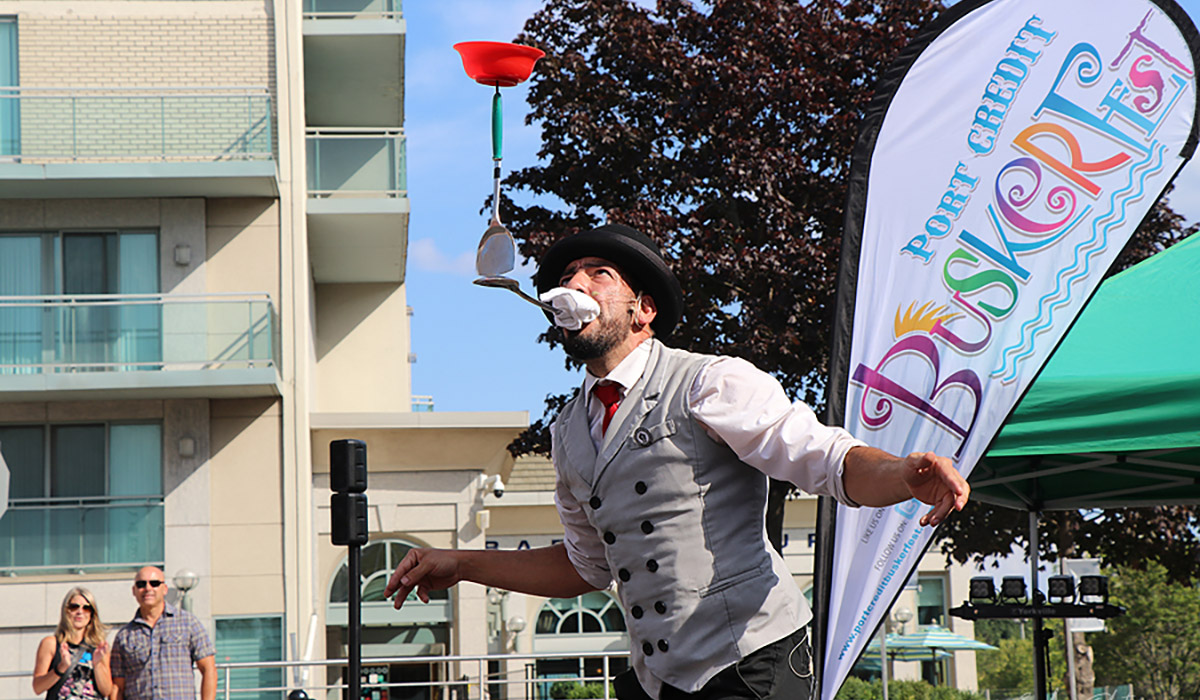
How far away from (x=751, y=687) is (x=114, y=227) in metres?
18.4

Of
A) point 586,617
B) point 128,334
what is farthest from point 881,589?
point 586,617

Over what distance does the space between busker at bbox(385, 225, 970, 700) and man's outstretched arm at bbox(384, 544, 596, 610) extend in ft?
0.96

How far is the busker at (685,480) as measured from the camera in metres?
2.90

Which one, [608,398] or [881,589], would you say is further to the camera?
[881,589]

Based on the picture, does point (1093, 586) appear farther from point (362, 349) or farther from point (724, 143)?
point (362, 349)

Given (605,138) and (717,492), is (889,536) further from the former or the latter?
(605,138)

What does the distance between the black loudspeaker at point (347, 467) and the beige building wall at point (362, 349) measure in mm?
16806

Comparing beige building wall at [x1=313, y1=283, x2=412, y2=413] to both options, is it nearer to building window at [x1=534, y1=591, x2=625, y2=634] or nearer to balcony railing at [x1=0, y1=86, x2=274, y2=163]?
balcony railing at [x1=0, y1=86, x2=274, y2=163]

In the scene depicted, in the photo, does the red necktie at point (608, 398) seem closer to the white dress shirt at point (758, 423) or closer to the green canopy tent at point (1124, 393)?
the white dress shirt at point (758, 423)

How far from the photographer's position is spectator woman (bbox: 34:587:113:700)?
8211mm

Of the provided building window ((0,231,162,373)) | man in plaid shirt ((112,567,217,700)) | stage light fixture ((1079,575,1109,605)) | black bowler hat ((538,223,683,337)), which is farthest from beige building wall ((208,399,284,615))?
black bowler hat ((538,223,683,337))

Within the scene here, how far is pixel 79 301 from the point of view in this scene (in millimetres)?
19156

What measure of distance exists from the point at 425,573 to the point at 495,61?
1.29m

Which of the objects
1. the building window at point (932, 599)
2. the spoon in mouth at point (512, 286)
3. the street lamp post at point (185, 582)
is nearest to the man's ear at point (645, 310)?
the spoon in mouth at point (512, 286)
